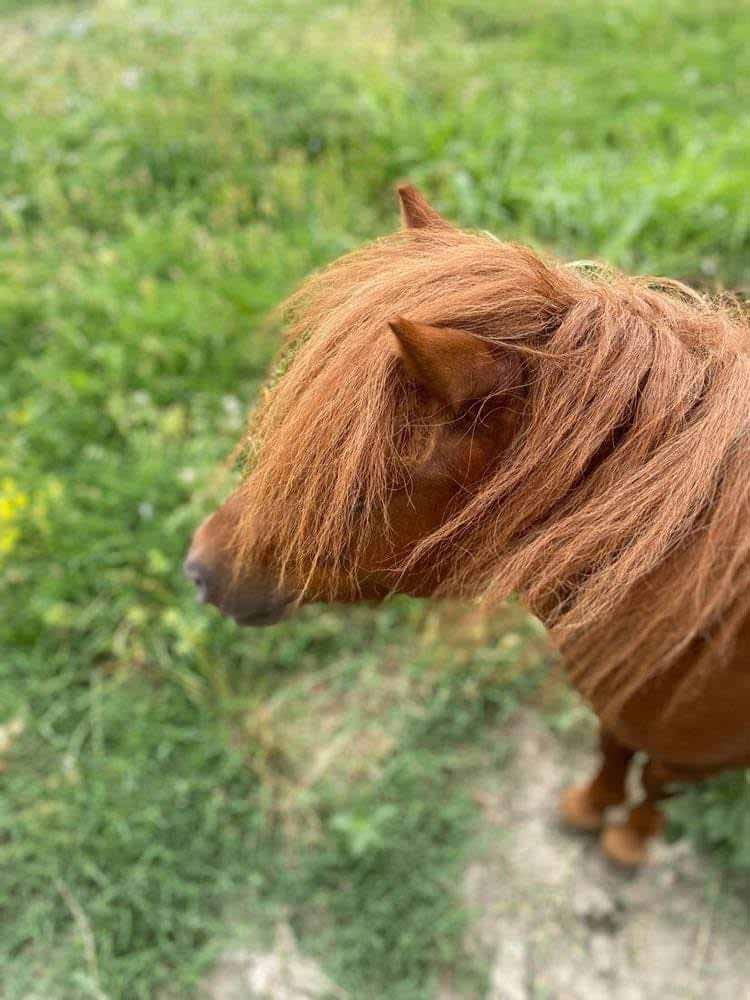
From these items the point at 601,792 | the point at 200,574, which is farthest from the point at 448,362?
the point at 601,792

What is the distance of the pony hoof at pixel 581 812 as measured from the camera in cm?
198

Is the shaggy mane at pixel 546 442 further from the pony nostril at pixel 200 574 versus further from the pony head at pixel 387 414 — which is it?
the pony nostril at pixel 200 574

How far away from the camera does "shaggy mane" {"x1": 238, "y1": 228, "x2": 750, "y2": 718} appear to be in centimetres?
92

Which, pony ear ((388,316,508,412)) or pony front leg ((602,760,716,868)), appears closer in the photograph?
pony ear ((388,316,508,412))

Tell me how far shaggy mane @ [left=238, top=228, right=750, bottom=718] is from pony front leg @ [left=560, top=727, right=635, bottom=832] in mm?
893

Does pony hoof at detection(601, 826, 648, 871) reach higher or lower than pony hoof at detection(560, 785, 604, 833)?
lower

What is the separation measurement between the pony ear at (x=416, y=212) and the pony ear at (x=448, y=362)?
0.34 meters

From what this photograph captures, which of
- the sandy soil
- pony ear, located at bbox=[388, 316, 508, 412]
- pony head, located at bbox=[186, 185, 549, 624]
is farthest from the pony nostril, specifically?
the sandy soil

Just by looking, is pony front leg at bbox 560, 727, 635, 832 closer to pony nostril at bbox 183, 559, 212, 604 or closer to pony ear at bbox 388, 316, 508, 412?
pony nostril at bbox 183, 559, 212, 604

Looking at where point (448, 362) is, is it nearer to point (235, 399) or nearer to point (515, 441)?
point (515, 441)

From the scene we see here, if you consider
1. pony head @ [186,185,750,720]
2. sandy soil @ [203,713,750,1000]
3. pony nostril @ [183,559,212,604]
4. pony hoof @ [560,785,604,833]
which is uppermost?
pony head @ [186,185,750,720]

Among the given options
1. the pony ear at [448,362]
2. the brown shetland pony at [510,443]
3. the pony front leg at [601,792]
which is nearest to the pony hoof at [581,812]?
the pony front leg at [601,792]

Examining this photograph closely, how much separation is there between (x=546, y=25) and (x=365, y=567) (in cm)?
511

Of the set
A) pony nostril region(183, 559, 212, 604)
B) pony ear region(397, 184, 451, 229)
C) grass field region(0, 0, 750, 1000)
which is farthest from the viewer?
grass field region(0, 0, 750, 1000)
